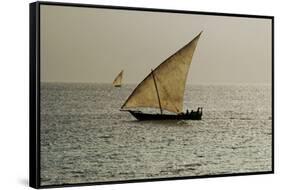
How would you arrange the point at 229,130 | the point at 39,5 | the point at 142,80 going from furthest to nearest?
1. the point at 229,130
2. the point at 142,80
3. the point at 39,5

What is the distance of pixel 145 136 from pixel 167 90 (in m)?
0.44

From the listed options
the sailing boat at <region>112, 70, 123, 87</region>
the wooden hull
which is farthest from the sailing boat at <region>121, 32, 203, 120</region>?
the sailing boat at <region>112, 70, 123, 87</region>

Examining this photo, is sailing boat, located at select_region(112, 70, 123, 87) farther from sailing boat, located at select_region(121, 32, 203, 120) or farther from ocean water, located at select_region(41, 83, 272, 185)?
sailing boat, located at select_region(121, 32, 203, 120)

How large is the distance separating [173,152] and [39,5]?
65.1 inches

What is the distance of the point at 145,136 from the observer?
6629mm

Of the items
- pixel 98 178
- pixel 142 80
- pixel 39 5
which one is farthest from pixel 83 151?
pixel 39 5

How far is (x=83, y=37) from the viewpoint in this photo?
638 centimetres

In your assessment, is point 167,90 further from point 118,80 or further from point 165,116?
point 118,80

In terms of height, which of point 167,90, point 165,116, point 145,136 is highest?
point 167,90

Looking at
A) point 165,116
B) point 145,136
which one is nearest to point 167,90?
point 165,116

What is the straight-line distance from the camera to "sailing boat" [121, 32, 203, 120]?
6621 mm

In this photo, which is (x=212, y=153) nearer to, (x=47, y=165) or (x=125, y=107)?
(x=125, y=107)

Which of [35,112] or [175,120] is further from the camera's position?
[175,120]

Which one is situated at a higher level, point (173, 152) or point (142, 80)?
point (142, 80)
